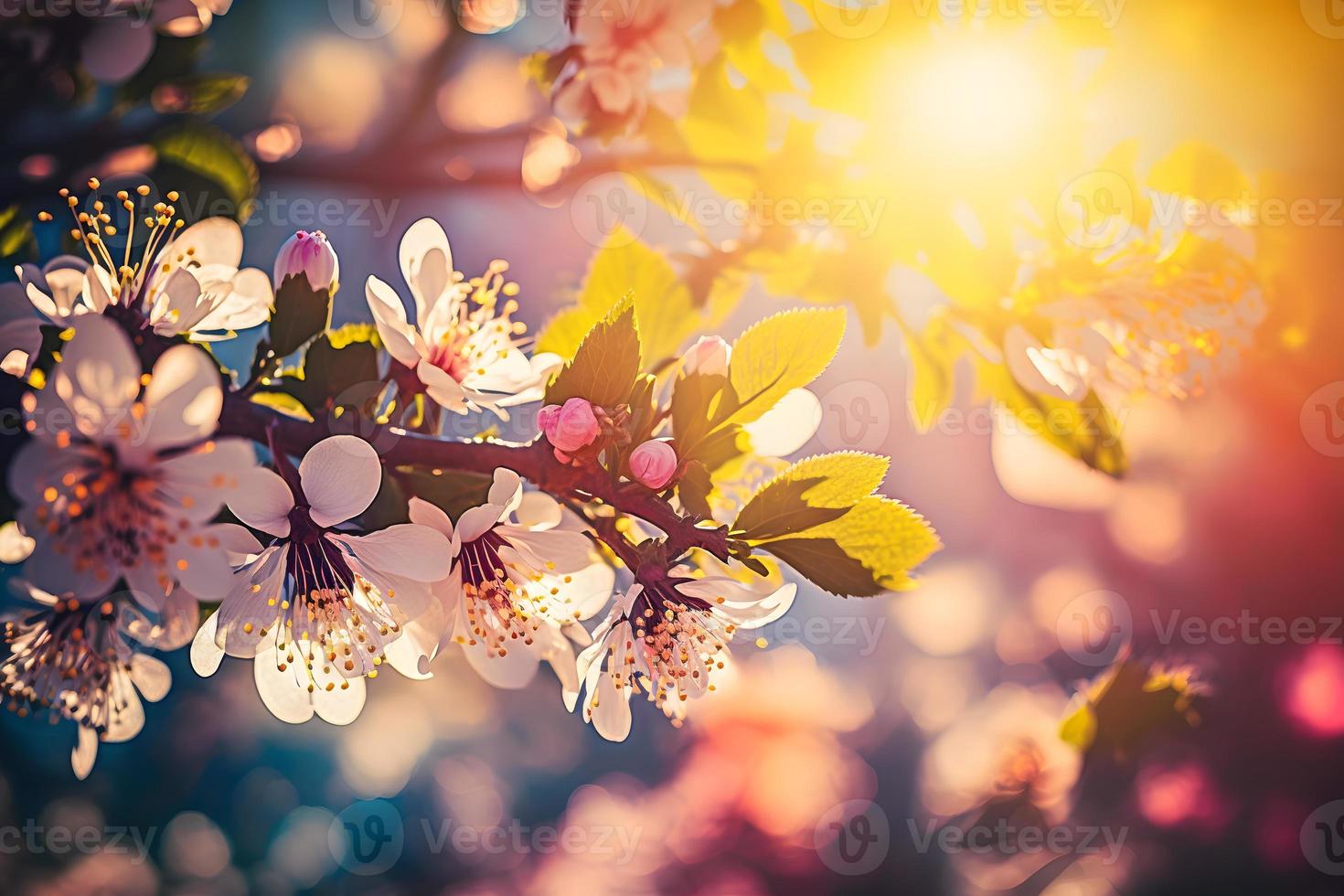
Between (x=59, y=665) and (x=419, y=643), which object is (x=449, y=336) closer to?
(x=419, y=643)

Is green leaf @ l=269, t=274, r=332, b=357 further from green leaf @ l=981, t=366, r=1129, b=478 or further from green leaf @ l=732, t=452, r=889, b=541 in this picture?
green leaf @ l=981, t=366, r=1129, b=478

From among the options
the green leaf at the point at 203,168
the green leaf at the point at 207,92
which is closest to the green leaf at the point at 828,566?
the green leaf at the point at 203,168

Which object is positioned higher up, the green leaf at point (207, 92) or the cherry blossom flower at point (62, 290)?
the cherry blossom flower at point (62, 290)

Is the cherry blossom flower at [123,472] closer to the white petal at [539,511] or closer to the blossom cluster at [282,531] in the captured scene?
the blossom cluster at [282,531]

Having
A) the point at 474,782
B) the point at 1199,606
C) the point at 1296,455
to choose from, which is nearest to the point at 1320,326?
the point at 1296,455

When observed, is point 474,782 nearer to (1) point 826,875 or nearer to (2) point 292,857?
(2) point 292,857

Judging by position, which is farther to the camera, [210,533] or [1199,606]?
[1199,606]
